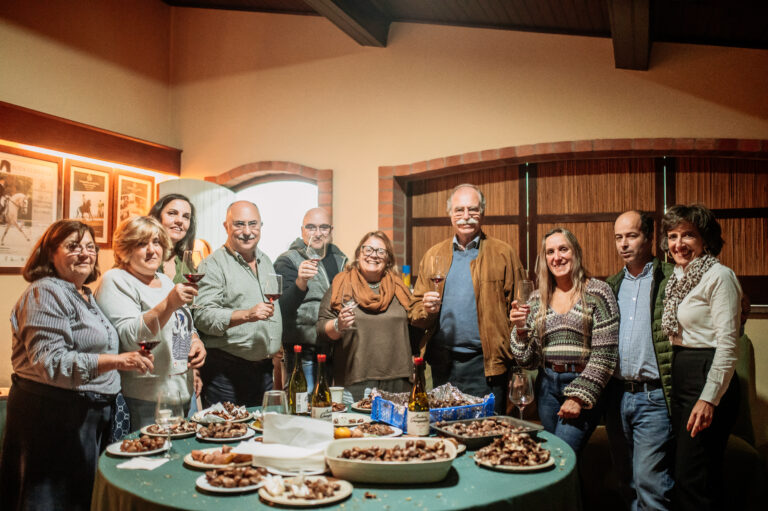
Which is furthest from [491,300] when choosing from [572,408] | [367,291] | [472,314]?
[572,408]

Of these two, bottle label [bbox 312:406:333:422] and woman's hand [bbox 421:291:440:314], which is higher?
woman's hand [bbox 421:291:440:314]

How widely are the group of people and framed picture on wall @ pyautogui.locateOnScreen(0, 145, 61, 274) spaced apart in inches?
73.0

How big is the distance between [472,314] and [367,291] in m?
0.55

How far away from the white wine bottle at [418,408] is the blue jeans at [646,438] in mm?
1070

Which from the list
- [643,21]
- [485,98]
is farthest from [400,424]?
[485,98]

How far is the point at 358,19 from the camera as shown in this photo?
469 centimetres

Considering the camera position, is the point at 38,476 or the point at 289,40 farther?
the point at 289,40

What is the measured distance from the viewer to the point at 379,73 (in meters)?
5.41

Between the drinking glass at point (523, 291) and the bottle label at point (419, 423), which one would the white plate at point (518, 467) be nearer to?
the bottle label at point (419, 423)

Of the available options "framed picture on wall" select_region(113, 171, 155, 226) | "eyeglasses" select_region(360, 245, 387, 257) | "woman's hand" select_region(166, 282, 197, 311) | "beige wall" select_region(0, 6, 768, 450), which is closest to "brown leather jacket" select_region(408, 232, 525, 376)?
"eyeglasses" select_region(360, 245, 387, 257)

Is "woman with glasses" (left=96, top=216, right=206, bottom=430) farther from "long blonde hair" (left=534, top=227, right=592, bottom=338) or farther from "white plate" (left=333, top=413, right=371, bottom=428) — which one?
"long blonde hair" (left=534, top=227, right=592, bottom=338)

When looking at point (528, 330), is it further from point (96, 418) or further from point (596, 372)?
point (96, 418)

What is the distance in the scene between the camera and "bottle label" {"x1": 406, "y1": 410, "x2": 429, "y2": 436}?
2.09 metres

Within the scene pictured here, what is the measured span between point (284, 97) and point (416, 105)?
126cm
